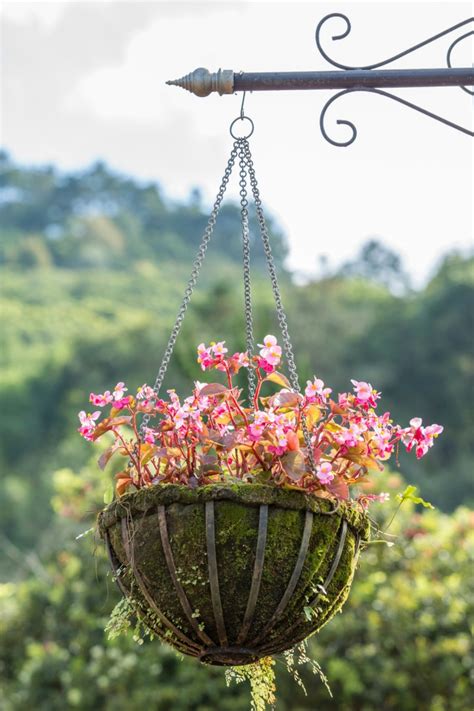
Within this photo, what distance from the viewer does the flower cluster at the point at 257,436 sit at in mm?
2584

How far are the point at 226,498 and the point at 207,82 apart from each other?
3.38 ft

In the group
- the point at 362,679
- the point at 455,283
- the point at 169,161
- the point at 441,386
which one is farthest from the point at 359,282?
the point at 362,679

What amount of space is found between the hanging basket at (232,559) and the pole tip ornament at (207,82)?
98cm

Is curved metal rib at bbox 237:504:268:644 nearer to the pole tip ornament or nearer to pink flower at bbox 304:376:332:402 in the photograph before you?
pink flower at bbox 304:376:332:402

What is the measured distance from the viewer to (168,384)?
2142 centimetres

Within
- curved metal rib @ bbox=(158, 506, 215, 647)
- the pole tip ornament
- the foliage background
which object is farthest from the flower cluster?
the pole tip ornament

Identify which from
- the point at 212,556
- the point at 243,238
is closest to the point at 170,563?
the point at 212,556

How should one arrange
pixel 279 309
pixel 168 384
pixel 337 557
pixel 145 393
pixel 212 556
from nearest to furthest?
pixel 212 556
pixel 337 557
pixel 279 309
pixel 145 393
pixel 168 384

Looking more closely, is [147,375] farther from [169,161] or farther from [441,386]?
[169,161]

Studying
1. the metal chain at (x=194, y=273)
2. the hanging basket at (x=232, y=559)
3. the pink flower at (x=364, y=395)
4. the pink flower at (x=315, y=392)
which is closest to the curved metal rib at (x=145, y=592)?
the hanging basket at (x=232, y=559)

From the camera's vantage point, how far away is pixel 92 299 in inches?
1629

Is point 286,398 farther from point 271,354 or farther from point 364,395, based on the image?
point 364,395

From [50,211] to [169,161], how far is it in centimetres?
658

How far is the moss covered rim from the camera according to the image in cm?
250
